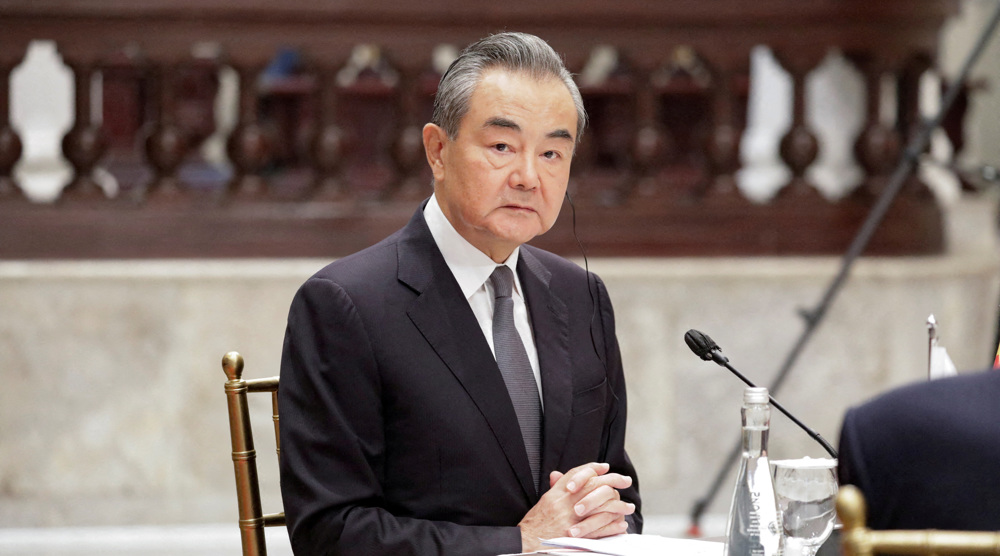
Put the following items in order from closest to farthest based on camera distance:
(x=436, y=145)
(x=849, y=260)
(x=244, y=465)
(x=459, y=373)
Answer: (x=459, y=373) → (x=436, y=145) → (x=244, y=465) → (x=849, y=260)

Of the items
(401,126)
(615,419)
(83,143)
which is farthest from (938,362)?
Result: (83,143)

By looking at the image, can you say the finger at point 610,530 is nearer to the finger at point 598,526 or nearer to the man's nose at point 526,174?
the finger at point 598,526

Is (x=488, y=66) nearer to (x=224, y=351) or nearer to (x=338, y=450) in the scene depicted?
(x=338, y=450)

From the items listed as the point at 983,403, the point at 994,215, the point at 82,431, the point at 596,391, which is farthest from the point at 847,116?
the point at 983,403

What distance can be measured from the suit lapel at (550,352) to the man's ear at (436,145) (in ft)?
0.83

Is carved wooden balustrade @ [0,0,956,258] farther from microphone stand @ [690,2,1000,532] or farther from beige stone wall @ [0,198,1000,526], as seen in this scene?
microphone stand @ [690,2,1000,532]

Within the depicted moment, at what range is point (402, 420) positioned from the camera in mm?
1998

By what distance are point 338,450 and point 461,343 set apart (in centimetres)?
29

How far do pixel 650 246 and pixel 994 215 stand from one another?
1157 mm

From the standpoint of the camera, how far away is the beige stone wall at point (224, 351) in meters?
3.64

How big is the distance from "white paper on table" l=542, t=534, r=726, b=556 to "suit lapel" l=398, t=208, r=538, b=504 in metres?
0.23

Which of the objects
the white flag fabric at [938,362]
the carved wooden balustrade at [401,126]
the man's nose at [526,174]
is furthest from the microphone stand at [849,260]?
the man's nose at [526,174]

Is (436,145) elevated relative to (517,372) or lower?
elevated

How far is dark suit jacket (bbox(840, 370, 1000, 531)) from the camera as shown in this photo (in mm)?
1210
